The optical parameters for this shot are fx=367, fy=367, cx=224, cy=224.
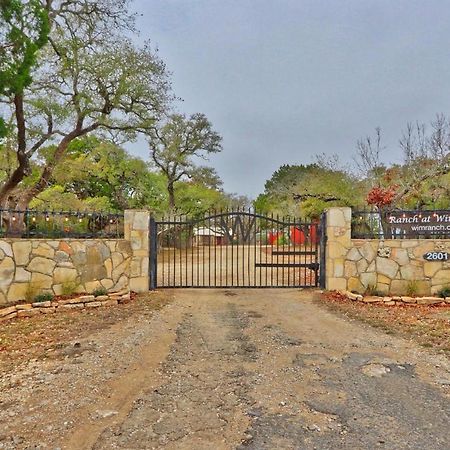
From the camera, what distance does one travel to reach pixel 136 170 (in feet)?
61.3

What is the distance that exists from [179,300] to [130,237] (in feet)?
5.57

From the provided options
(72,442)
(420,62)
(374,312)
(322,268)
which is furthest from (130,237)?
(420,62)

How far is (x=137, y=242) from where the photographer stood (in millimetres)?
7742

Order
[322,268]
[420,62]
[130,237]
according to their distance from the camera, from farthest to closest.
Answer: [420,62], [322,268], [130,237]

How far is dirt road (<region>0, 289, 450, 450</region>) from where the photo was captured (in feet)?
8.09

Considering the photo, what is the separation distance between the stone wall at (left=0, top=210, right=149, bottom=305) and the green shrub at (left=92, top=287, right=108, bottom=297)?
4 cm

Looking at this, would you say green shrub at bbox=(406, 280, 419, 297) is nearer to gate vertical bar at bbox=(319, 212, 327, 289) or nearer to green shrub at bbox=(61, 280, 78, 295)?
gate vertical bar at bbox=(319, 212, 327, 289)

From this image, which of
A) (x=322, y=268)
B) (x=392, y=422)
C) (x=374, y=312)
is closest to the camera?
(x=392, y=422)

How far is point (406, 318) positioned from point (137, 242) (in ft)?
17.2

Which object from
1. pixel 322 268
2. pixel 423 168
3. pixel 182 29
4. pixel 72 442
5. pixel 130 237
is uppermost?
pixel 182 29

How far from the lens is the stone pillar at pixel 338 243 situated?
7836 millimetres

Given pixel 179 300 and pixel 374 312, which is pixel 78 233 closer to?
pixel 179 300

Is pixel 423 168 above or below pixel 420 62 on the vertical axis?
below

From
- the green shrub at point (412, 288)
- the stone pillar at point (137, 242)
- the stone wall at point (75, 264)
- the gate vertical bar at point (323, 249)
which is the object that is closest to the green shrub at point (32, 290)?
the stone wall at point (75, 264)
